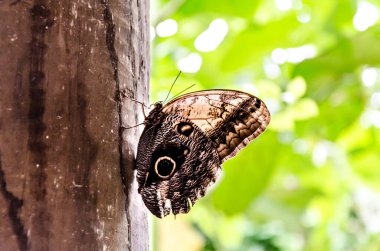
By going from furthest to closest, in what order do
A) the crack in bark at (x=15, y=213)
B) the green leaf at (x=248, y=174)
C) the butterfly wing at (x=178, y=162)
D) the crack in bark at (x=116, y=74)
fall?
the green leaf at (x=248, y=174)
the butterfly wing at (x=178, y=162)
the crack in bark at (x=116, y=74)
the crack in bark at (x=15, y=213)

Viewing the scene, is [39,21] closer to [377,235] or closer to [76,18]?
[76,18]

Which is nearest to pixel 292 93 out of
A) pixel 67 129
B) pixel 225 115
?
pixel 225 115

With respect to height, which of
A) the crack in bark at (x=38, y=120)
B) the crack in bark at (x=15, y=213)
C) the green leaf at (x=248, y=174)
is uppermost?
the green leaf at (x=248, y=174)

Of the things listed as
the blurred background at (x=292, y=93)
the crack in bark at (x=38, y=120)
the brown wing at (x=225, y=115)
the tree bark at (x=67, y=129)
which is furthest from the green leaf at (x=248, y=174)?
the crack in bark at (x=38, y=120)

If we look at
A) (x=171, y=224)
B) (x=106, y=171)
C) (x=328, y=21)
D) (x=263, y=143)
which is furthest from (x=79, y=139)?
(x=171, y=224)

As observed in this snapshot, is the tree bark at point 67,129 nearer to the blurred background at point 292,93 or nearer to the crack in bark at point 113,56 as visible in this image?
the crack in bark at point 113,56

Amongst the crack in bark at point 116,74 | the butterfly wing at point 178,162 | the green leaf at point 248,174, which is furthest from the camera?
the green leaf at point 248,174
